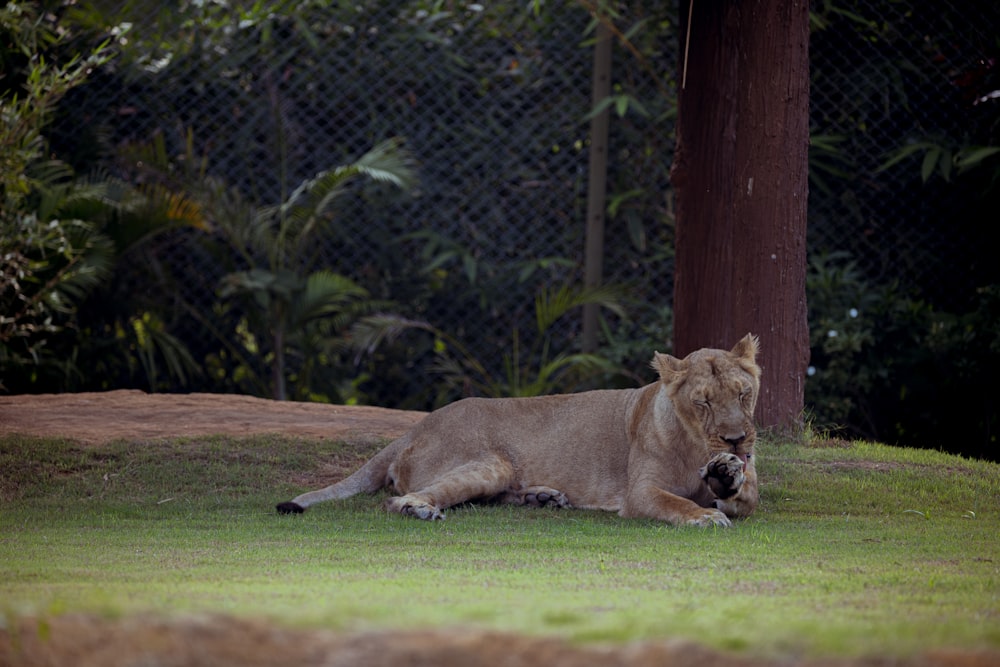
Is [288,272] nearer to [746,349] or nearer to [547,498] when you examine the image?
[547,498]

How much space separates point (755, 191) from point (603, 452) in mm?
2045

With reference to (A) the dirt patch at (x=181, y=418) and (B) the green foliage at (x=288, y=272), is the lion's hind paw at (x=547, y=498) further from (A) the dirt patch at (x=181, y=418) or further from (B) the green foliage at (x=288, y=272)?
(B) the green foliage at (x=288, y=272)

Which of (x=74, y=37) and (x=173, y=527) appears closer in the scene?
(x=173, y=527)

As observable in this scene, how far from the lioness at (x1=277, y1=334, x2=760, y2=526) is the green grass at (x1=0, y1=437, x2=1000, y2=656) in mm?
157

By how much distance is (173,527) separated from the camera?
5.57 m

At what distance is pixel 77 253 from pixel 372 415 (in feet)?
9.71

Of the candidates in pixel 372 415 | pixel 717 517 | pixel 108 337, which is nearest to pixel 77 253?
pixel 108 337

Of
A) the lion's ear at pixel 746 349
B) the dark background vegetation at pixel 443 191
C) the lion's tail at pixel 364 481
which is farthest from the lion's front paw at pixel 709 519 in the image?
the dark background vegetation at pixel 443 191

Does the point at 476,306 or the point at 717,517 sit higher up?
the point at 476,306

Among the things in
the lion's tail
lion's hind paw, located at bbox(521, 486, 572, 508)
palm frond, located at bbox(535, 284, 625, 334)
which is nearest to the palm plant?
palm frond, located at bbox(535, 284, 625, 334)

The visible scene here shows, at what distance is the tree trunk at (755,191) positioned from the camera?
742cm

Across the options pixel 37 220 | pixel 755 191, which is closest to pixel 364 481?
pixel 755 191

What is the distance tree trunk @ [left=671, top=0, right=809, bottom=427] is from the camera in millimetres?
7422

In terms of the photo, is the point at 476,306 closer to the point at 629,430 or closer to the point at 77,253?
the point at 77,253
